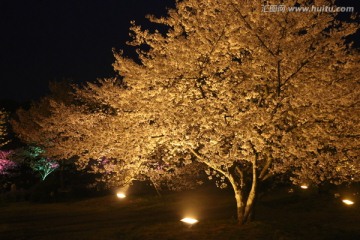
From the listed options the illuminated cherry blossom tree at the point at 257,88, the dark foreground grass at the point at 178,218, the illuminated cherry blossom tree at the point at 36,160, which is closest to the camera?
the illuminated cherry blossom tree at the point at 257,88

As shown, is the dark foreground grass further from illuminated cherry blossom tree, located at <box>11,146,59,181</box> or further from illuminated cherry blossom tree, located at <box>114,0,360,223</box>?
illuminated cherry blossom tree, located at <box>11,146,59,181</box>

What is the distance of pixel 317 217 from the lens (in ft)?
54.8

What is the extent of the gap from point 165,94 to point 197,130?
1.61 metres

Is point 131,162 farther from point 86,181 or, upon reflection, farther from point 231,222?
point 86,181

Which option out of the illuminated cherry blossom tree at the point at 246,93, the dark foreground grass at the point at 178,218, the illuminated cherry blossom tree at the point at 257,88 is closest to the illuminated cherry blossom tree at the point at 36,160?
the dark foreground grass at the point at 178,218

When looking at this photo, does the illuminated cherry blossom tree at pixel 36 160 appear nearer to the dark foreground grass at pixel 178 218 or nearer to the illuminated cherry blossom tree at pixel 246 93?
the dark foreground grass at pixel 178 218

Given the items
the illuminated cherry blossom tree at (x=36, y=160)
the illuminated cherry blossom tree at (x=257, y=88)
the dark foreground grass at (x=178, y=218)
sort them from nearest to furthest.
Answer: the illuminated cherry blossom tree at (x=257, y=88), the dark foreground grass at (x=178, y=218), the illuminated cherry blossom tree at (x=36, y=160)

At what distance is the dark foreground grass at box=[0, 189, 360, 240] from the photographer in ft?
44.5

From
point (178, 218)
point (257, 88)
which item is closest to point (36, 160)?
point (178, 218)

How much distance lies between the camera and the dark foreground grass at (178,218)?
1356 centimetres

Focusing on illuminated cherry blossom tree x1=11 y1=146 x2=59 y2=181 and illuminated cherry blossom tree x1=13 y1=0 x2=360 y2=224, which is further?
illuminated cherry blossom tree x1=11 y1=146 x2=59 y2=181

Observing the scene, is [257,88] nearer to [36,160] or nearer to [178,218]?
[178,218]

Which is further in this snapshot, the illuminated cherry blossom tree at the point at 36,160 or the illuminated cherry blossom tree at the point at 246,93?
the illuminated cherry blossom tree at the point at 36,160

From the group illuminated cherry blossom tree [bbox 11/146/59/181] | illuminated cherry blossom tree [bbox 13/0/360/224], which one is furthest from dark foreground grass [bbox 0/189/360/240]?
illuminated cherry blossom tree [bbox 11/146/59/181]
